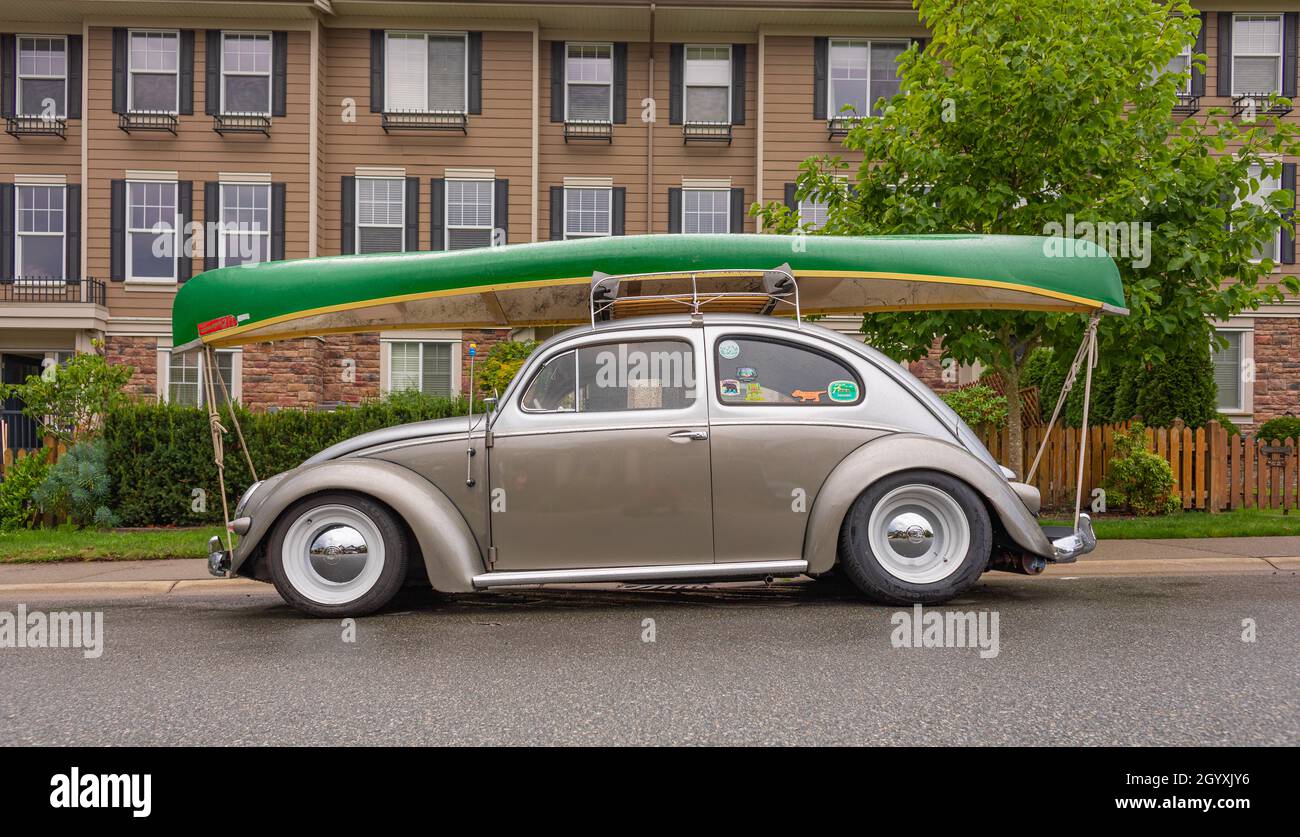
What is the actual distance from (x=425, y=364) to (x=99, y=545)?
1021 centimetres

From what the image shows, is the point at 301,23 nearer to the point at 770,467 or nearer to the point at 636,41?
the point at 636,41

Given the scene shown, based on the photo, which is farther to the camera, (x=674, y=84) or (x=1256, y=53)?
(x=674, y=84)

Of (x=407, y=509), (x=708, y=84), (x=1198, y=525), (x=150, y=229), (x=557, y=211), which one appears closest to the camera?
(x=407, y=509)

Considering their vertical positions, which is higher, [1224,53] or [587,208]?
[1224,53]

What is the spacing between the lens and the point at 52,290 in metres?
18.9

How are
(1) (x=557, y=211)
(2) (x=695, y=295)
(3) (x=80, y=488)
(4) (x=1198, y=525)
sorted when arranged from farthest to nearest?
(1) (x=557, y=211) → (3) (x=80, y=488) → (4) (x=1198, y=525) → (2) (x=695, y=295)

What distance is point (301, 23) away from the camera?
1888 centimetres

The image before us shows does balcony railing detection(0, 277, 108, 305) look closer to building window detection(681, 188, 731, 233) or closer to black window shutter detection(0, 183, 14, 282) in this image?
black window shutter detection(0, 183, 14, 282)

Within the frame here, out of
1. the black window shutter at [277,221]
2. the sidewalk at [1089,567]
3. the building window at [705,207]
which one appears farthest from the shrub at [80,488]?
the building window at [705,207]

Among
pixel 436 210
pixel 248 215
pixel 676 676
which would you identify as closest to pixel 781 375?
pixel 676 676

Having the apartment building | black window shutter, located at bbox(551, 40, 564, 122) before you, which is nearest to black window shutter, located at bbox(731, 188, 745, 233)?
the apartment building

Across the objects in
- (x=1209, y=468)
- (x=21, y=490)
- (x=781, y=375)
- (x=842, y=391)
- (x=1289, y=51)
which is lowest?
(x=21, y=490)

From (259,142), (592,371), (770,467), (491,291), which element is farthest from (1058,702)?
(259,142)

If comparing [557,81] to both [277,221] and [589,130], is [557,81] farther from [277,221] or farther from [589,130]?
[277,221]
